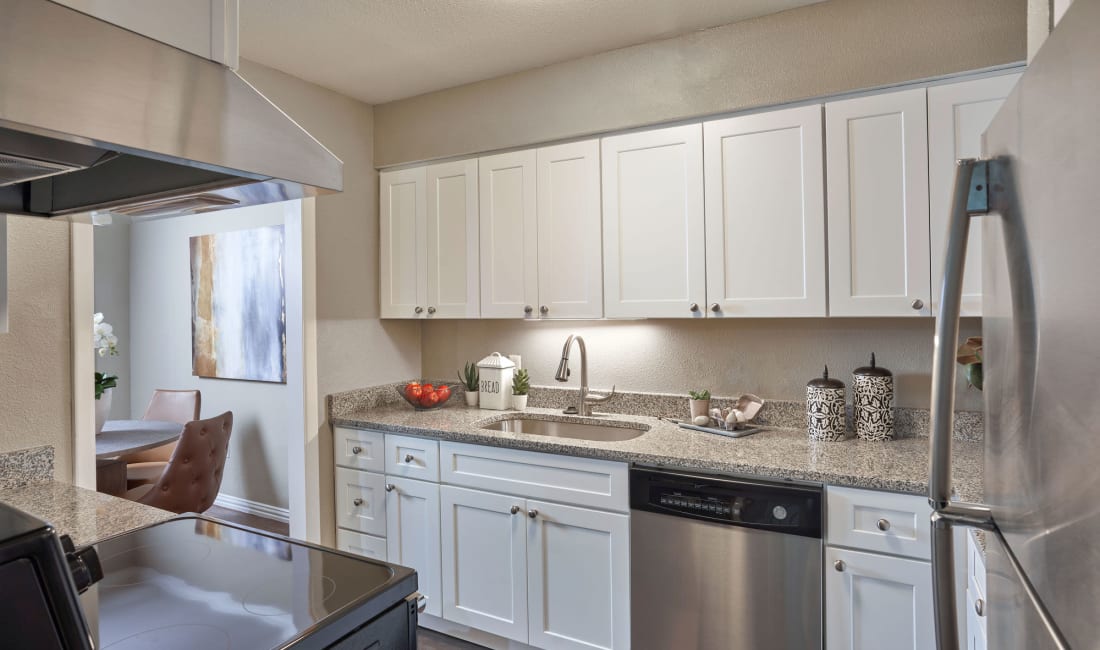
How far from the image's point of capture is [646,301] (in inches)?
97.9

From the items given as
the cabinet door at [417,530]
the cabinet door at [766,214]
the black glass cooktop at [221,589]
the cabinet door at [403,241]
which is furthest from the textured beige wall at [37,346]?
the cabinet door at [766,214]

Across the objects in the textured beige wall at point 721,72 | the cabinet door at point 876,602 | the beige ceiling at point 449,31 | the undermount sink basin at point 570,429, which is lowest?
the cabinet door at point 876,602

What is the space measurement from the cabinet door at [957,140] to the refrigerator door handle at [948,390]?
4.66 feet

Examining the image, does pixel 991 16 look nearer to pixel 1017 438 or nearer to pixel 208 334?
pixel 1017 438

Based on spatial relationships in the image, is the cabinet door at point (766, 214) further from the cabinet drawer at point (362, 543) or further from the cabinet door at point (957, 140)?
the cabinet drawer at point (362, 543)

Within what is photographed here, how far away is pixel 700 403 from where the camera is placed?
2555 mm

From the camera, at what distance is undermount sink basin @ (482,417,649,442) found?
2656 millimetres

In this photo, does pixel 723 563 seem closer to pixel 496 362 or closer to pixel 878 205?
pixel 878 205

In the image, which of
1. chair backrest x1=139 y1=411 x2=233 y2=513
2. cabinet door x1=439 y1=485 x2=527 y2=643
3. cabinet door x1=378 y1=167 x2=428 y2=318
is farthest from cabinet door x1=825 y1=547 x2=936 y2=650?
chair backrest x1=139 y1=411 x2=233 y2=513

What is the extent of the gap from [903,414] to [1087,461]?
2.06 metres

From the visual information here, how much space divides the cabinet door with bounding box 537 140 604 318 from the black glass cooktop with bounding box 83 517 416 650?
5.35ft

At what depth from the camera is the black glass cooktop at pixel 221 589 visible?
0.90m

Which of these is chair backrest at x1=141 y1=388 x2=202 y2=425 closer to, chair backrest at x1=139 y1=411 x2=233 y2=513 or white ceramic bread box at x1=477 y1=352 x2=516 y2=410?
chair backrest at x1=139 y1=411 x2=233 y2=513

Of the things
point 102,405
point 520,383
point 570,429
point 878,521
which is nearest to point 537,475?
point 570,429
